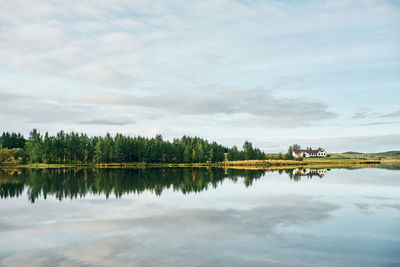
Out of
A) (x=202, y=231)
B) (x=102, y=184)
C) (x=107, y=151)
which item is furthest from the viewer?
(x=107, y=151)

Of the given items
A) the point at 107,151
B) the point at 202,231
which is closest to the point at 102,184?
the point at 202,231

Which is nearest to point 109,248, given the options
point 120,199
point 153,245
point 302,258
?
point 153,245

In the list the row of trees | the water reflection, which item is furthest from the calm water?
the row of trees

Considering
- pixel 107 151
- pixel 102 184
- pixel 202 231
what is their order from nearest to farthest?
pixel 202 231 → pixel 102 184 → pixel 107 151

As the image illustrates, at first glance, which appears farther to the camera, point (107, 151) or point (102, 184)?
point (107, 151)

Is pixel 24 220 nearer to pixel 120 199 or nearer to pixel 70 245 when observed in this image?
pixel 70 245

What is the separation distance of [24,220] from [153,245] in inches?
532

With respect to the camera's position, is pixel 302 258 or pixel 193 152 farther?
pixel 193 152

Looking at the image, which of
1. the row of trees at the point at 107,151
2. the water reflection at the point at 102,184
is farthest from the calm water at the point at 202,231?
the row of trees at the point at 107,151

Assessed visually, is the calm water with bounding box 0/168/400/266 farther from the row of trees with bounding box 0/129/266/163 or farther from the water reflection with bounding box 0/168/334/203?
the row of trees with bounding box 0/129/266/163

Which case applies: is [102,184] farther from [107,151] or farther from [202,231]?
[107,151]

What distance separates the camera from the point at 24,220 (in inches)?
993

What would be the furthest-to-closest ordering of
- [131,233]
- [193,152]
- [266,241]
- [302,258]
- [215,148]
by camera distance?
[215,148]
[193,152]
[131,233]
[266,241]
[302,258]

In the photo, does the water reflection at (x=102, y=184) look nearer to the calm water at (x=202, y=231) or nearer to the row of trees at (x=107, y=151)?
the calm water at (x=202, y=231)
